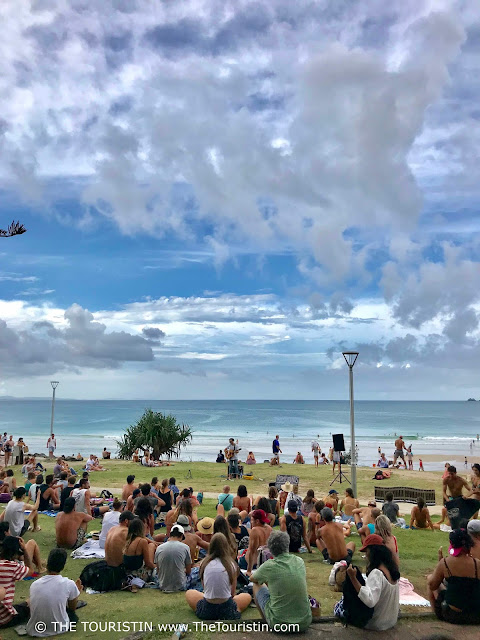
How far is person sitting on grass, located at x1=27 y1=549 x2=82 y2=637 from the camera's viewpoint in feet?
17.1

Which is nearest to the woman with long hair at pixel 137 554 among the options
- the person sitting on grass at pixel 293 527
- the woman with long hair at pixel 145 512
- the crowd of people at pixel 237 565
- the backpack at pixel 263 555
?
the crowd of people at pixel 237 565

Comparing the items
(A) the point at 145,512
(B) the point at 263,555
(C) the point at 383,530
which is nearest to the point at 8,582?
(A) the point at 145,512

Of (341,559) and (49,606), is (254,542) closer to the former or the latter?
(341,559)

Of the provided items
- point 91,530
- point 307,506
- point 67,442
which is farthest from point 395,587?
point 67,442

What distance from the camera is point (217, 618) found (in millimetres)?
5480

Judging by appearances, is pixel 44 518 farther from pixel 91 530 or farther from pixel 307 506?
pixel 307 506

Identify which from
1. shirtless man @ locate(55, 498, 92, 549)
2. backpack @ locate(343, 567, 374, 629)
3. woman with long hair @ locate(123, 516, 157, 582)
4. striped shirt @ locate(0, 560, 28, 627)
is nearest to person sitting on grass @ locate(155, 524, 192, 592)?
woman with long hair @ locate(123, 516, 157, 582)

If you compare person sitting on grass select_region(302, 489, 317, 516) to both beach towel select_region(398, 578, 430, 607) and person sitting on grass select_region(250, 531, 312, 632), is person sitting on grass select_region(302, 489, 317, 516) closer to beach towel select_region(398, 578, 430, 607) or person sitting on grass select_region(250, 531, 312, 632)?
beach towel select_region(398, 578, 430, 607)

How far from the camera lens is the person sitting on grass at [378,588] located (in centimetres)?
516

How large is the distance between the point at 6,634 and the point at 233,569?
244cm

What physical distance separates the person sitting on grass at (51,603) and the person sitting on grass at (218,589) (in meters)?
1.44

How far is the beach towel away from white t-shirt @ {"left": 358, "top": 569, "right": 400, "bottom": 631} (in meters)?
1.05

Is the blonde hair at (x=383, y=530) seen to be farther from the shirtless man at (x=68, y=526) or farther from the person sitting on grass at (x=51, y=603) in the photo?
the shirtless man at (x=68, y=526)

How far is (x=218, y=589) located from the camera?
18.1 feet
